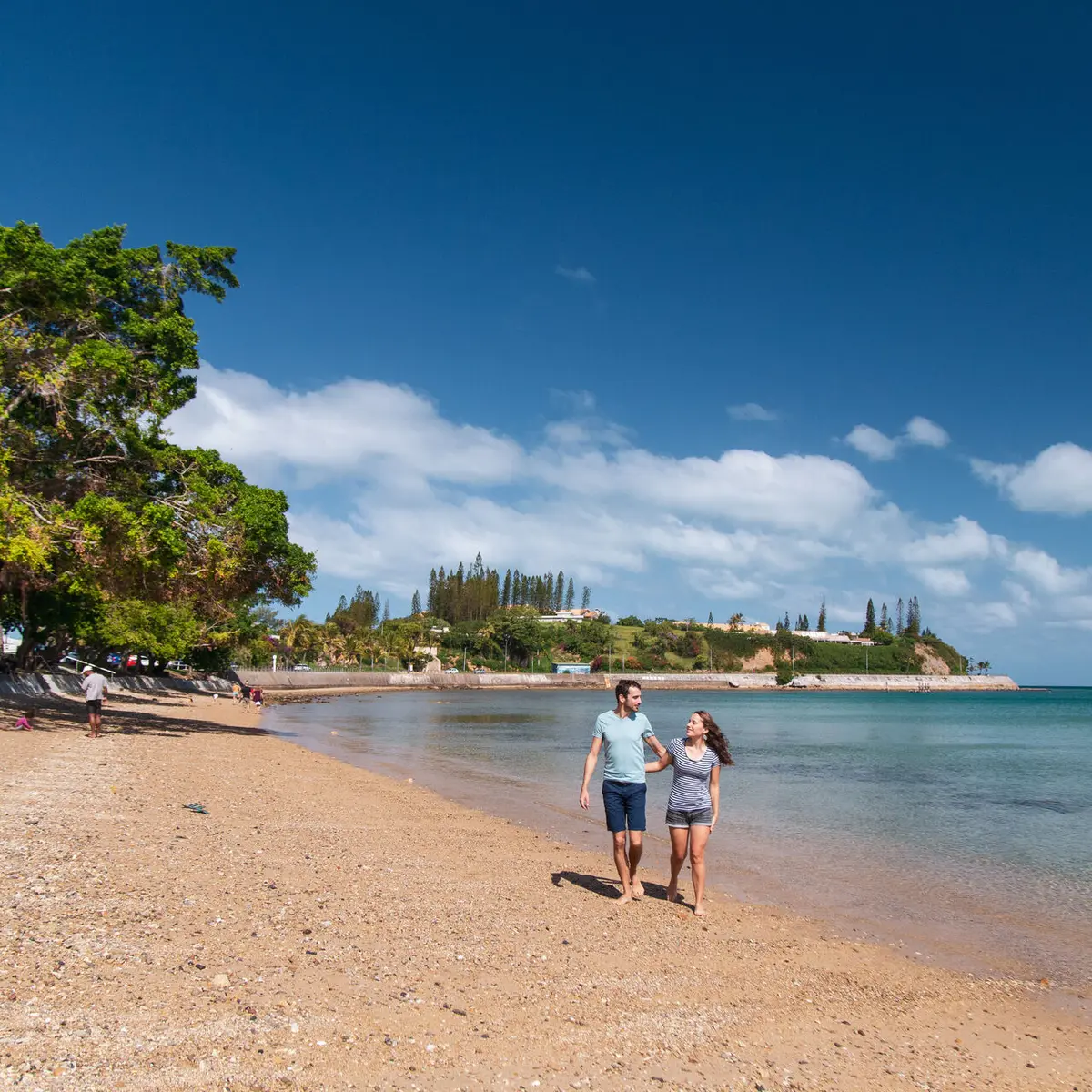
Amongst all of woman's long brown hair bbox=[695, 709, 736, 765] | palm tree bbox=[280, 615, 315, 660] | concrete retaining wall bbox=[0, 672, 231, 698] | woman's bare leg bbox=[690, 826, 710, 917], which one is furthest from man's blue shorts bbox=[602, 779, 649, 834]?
palm tree bbox=[280, 615, 315, 660]

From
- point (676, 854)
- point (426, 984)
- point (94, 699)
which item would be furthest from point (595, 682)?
point (426, 984)

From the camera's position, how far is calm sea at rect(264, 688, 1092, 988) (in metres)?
7.92

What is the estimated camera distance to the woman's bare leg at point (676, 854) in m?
7.52

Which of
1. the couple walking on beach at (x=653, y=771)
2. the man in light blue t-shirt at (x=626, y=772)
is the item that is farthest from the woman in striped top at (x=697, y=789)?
the man in light blue t-shirt at (x=626, y=772)

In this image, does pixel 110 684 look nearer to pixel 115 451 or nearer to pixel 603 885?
pixel 115 451

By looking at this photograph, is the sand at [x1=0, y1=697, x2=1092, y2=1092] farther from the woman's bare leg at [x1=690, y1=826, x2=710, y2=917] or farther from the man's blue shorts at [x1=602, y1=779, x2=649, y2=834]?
the man's blue shorts at [x1=602, y1=779, x2=649, y2=834]

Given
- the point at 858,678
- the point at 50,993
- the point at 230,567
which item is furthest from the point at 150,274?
the point at 858,678

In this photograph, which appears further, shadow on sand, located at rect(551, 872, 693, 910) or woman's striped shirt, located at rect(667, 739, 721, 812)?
shadow on sand, located at rect(551, 872, 693, 910)

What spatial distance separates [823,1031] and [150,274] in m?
22.2

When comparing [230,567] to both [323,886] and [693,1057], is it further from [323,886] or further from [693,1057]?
[693,1057]

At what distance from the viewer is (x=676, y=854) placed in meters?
7.66

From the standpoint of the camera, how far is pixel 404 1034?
14.1 ft

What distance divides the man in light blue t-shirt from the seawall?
77.8 metres

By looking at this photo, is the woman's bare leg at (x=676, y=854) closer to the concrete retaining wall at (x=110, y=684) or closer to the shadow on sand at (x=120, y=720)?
the shadow on sand at (x=120, y=720)
